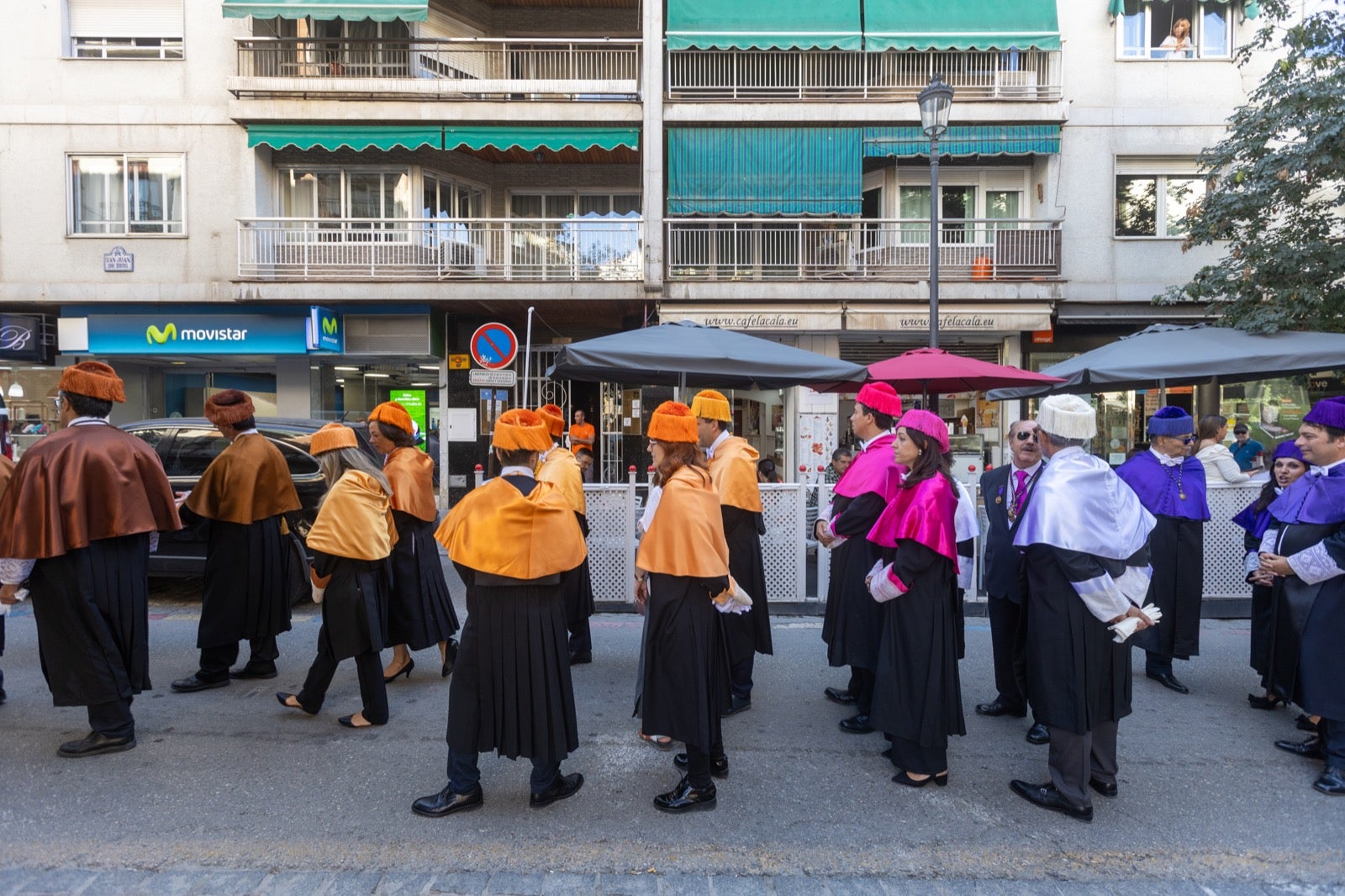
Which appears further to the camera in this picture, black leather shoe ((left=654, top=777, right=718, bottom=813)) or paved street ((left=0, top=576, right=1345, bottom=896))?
black leather shoe ((left=654, top=777, right=718, bottom=813))

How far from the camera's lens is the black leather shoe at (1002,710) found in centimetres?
524

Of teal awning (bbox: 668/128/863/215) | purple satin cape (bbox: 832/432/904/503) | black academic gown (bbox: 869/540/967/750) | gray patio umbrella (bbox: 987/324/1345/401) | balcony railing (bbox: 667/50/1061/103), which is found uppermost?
balcony railing (bbox: 667/50/1061/103)

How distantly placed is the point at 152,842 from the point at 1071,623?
172 inches

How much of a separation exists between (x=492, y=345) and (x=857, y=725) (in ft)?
22.5

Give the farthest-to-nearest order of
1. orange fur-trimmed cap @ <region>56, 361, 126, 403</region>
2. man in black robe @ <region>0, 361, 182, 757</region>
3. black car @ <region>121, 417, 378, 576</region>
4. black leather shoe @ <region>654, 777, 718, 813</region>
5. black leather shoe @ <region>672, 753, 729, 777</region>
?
1. black car @ <region>121, 417, 378, 576</region>
2. orange fur-trimmed cap @ <region>56, 361, 126, 403</region>
3. man in black robe @ <region>0, 361, 182, 757</region>
4. black leather shoe @ <region>672, 753, 729, 777</region>
5. black leather shoe @ <region>654, 777, 718, 813</region>

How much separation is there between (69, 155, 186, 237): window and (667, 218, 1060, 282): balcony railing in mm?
9393

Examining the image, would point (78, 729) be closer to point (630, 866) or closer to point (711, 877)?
point (630, 866)

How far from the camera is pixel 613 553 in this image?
789 centimetres

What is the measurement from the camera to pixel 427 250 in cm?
1526

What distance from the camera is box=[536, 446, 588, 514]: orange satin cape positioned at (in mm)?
5953

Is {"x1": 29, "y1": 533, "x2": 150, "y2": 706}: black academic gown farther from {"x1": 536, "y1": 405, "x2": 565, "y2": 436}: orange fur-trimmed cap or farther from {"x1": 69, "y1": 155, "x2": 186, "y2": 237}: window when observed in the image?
{"x1": 69, "y1": 155, "x2": 186, "y2": 237}: window

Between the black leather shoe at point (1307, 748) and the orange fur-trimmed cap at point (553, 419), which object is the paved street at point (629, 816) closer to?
the black leather shoe at point (1307, 748)

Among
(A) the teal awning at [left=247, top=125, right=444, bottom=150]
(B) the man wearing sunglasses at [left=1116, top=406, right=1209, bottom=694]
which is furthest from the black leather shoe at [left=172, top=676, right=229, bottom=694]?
(A) the teal awning at [left=247, top=125, right=444, bottom=150]

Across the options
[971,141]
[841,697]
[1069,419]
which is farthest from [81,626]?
[971,141]
